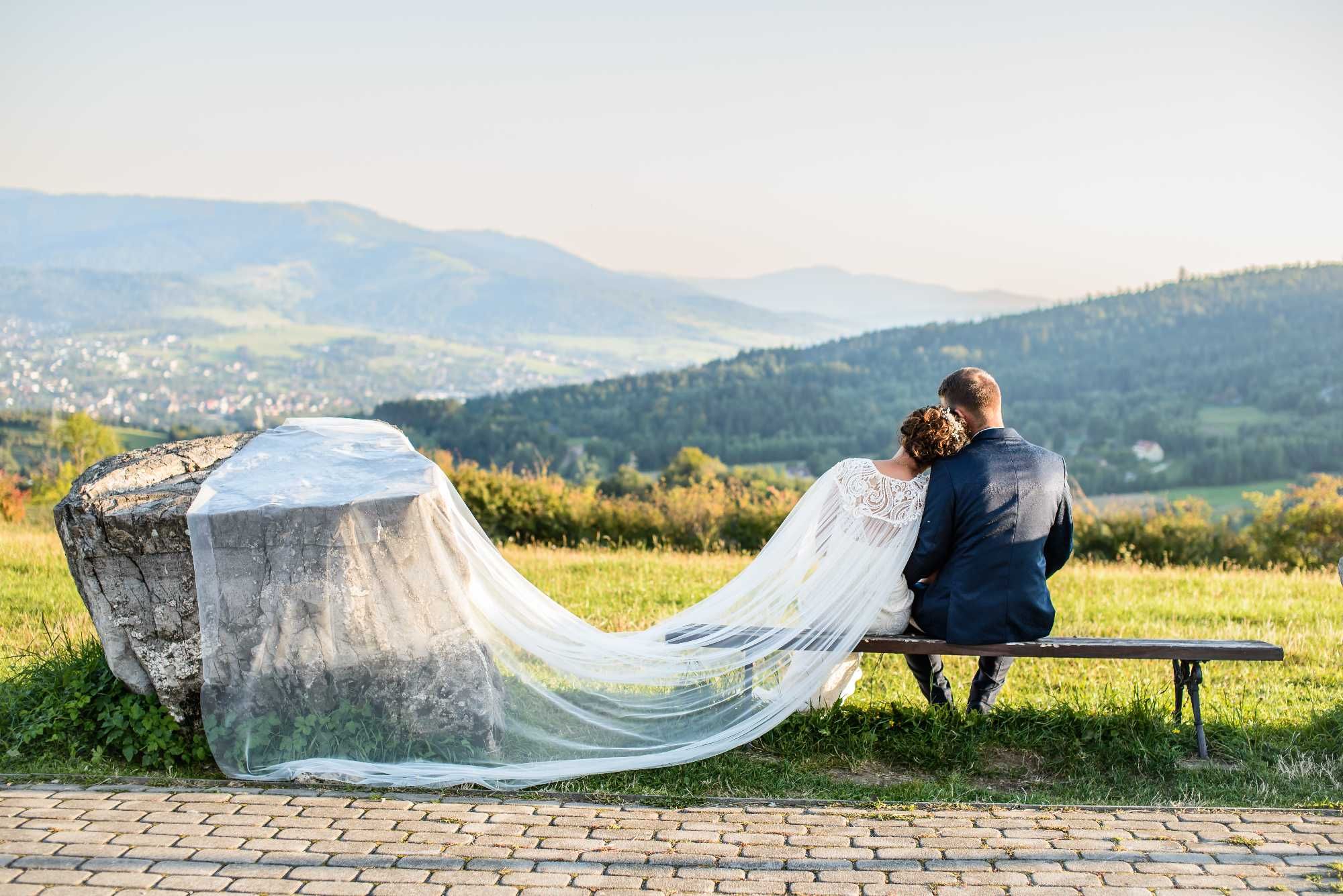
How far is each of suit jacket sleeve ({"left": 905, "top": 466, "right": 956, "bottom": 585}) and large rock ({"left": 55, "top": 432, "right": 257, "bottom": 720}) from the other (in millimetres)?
3546

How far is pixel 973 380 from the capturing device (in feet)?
17.9

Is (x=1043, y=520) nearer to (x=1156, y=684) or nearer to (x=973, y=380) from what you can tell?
(x=973, y=380)

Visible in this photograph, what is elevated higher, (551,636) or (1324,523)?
(551,636)

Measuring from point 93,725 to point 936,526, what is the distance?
427 cm

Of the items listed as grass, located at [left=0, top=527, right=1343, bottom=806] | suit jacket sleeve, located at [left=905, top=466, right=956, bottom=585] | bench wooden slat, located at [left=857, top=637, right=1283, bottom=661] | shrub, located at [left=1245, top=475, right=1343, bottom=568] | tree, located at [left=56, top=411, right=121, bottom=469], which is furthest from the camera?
tree, located at [left=56, top=411, right=121, bottom=469]

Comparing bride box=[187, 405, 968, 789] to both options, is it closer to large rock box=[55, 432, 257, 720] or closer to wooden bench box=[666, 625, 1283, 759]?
wooden bench box=[666, 625, 1283, 759]

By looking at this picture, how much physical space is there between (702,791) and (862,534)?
1566 millimetres

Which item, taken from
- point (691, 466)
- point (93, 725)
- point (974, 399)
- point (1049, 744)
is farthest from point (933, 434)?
point (691, 466)

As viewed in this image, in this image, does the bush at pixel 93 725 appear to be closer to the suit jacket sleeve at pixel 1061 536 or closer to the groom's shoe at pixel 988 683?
the groom's shoe at pixel 988 683

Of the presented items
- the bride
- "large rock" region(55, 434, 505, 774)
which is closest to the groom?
the bride

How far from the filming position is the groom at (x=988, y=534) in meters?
A: 5.23

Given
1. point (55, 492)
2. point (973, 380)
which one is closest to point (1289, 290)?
point (55, 492)

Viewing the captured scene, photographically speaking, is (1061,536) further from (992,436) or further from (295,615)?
(295,615)

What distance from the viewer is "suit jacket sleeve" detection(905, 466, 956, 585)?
5.30m
